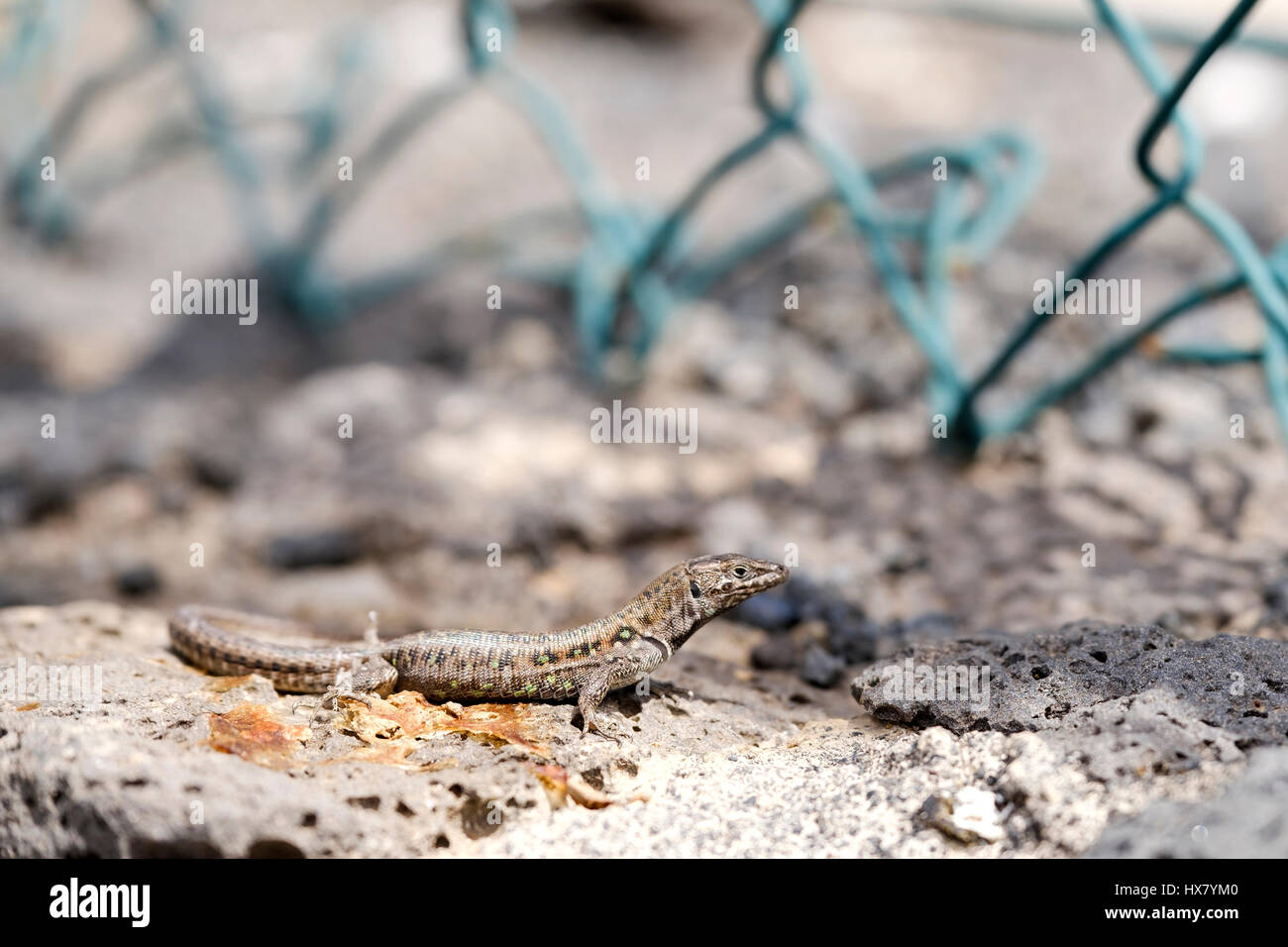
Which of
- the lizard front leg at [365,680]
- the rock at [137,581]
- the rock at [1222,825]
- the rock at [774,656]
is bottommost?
the rock at [1222,825]

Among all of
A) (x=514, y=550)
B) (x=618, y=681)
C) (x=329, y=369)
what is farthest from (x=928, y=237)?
(x=329, y=369)

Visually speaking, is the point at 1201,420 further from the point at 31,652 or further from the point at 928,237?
the point at 31,652

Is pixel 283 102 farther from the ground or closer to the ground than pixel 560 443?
farther from the ground

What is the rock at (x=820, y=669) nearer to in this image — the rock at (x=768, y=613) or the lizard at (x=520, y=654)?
the rock at (x=768, y=613)

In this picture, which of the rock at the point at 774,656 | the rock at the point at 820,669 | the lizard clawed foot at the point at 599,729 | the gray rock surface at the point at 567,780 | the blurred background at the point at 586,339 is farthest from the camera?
the blurred background at the point at 586,339

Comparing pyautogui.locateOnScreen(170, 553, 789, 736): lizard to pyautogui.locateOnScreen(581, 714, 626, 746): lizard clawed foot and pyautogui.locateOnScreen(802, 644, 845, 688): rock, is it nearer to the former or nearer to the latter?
pyautogui.locateOnScreen(581, 714, 626, 746): lizard clawed foot

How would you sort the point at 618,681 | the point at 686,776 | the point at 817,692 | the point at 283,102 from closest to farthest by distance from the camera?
the point at 686,776, the point at 618,681, the point at 817,692, the point at 283,102

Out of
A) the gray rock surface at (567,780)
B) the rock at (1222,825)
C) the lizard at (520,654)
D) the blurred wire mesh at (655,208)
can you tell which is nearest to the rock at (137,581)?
the lizard at (520,654)
